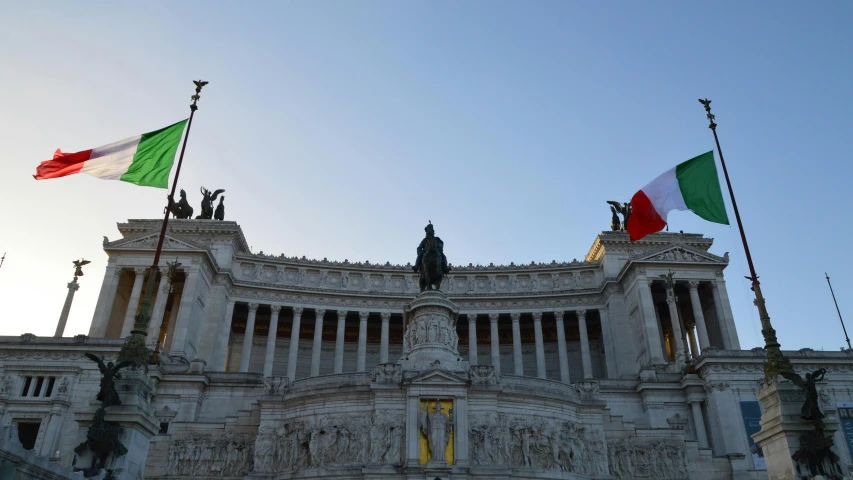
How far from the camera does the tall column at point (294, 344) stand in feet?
197

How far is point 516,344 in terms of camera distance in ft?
209

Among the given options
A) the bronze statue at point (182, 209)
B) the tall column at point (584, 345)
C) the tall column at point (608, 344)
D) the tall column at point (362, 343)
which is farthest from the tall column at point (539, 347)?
the bronze statue at point (182, 209)

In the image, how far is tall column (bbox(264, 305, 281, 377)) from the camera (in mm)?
60219

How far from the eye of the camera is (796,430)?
18.6 metres

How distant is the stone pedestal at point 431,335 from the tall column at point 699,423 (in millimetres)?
18649

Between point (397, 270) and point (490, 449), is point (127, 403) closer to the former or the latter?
point (490, 449)

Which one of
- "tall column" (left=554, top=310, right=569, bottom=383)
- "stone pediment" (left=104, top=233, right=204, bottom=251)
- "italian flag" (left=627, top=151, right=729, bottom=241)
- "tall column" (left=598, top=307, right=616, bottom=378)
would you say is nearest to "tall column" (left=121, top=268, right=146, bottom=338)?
"stone pediment" (left=104, top=233, right=204, bottom=251)

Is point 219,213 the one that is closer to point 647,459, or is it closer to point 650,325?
point 650,325

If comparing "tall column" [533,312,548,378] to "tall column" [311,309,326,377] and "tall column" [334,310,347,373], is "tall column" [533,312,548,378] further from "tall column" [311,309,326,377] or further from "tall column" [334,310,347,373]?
"tall column" [311,309,326,377]

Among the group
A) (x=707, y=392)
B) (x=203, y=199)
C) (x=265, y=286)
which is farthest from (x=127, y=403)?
(x=203, y=199)

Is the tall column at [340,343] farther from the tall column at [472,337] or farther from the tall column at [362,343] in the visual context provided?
the tall column at [472,337]

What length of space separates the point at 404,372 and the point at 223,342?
32.9 metres

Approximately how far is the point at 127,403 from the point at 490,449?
1737 centimetres

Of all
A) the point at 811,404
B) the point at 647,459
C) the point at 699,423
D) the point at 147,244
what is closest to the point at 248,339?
the point at 147,244
